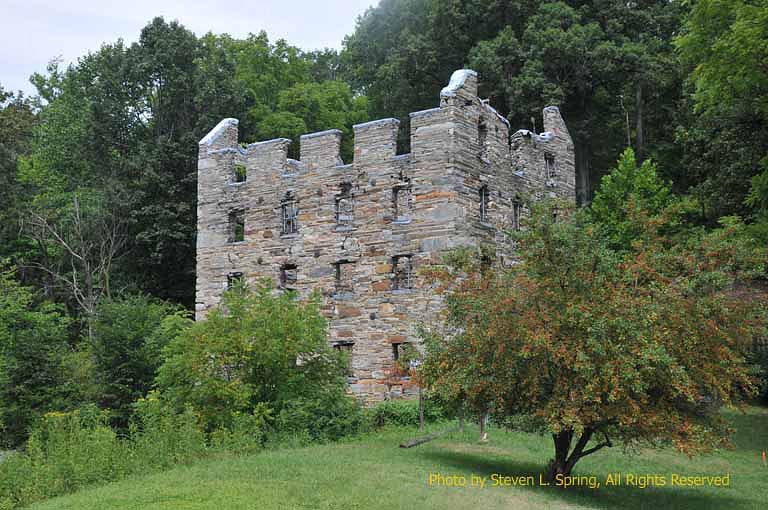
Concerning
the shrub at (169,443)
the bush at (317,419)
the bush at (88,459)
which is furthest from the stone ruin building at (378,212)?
the bush at (88,459)

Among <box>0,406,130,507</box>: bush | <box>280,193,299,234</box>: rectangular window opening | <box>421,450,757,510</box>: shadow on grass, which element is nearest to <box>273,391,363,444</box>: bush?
<box>421,450,757,510</box>: shadow on grass

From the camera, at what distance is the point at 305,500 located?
1170 cm

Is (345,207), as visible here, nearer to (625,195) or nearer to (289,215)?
(289,215)

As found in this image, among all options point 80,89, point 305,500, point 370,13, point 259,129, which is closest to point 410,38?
point 370,13

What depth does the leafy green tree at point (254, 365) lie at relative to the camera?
61.0 ft

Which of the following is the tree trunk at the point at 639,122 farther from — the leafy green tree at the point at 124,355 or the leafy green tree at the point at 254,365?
the leafy green tree at the point at 124,355

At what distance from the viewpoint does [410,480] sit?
13.2 meters

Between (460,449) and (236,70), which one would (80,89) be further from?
(460,449)

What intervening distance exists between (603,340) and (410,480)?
3.62 meters

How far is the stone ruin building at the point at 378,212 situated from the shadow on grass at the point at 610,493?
590cm

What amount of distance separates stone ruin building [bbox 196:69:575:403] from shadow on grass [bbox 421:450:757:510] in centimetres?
590

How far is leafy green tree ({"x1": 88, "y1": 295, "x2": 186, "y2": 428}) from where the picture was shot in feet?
79.2

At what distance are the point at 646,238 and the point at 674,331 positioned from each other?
1792 millimetres

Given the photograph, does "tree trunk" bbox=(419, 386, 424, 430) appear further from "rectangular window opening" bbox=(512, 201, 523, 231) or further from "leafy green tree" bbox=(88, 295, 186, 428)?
"leafy green tree" bbox=(88, 295, 186, 428)
